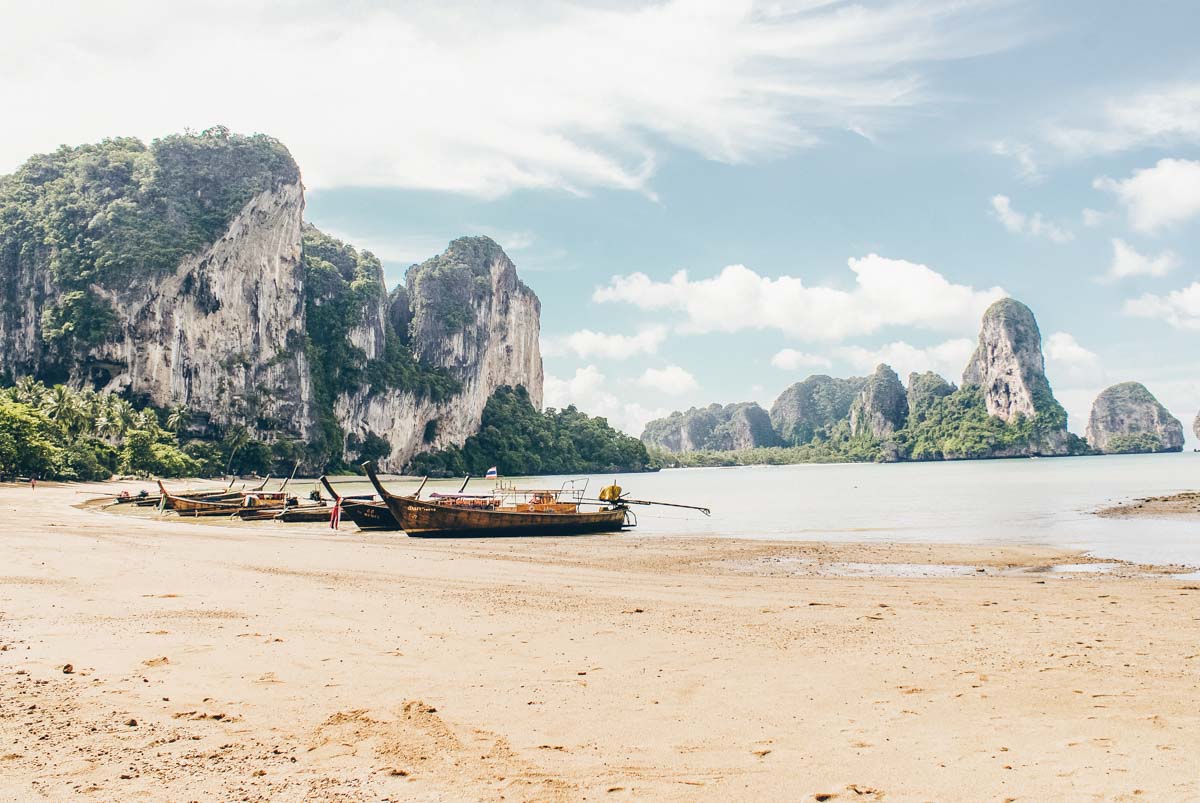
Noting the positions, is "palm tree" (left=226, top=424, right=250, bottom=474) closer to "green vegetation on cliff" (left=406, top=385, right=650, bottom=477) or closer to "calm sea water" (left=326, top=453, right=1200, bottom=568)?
"green vegetation on cliff" (left=406, top=385, right=650, bottom=477)

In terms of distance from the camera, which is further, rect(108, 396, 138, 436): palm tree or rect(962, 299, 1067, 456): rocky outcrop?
rect(962, 299, 1067, 456): rocky outcrop

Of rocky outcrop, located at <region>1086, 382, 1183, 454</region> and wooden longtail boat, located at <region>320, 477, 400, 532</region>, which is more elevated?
rocky outcrop, located at <region>1086, 382, 1183, 454</region>

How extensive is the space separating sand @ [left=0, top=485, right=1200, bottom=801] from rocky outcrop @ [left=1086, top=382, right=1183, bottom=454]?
585 feet

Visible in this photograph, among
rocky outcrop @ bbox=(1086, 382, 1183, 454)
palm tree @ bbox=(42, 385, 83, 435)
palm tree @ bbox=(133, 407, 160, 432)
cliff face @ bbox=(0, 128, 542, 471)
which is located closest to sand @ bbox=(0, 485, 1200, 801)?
palm tree @ bbox=(42, 385, 83, 435)

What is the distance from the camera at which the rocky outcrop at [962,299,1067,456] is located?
462ft

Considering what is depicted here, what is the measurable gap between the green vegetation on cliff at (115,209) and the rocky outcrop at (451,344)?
967 inches

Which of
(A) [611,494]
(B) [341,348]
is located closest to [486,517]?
(A) [611,494]

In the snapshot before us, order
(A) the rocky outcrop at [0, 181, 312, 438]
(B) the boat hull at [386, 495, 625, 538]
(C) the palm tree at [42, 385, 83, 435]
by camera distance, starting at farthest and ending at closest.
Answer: (A) the rocky outcrop at [0, 181, 312, 438] → (C) the palm tree at [42, 385, 83, 435] → (B) the boat hull at [386, 495, 625, 538]

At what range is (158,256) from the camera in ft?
226

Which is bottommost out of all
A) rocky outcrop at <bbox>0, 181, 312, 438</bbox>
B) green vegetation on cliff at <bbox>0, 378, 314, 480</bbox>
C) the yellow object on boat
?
the yellow object on boat

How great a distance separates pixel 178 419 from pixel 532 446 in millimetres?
53728

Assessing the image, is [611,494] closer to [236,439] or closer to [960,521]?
[960,521]

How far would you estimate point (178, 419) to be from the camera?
6512 centimetres

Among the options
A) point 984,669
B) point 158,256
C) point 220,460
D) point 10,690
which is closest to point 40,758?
point 10,690
